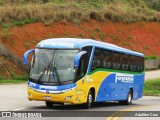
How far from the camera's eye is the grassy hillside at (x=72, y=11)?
183ft

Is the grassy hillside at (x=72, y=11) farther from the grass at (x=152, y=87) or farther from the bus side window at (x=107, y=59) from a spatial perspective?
the bus side window at (x=107, y=59)

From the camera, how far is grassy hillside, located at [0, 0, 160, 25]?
55.9 metres

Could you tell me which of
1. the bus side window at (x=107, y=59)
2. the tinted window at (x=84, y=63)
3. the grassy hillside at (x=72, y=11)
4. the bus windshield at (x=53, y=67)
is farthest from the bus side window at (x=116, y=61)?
the grassy hillside at (x=72, y=11)

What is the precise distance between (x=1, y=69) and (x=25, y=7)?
52.7ft

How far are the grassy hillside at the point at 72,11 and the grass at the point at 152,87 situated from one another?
16.6 metres

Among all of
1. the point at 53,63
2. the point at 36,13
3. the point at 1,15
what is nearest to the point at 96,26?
the point at 36,13

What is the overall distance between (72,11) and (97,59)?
39456 millimetres

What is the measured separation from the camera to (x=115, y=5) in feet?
241

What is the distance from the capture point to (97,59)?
22781 millimetres

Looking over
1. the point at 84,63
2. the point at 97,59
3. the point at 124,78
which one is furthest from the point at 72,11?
the point at 84,63

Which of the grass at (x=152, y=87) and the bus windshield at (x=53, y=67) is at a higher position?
the bus windshield at (x=53, y=67)

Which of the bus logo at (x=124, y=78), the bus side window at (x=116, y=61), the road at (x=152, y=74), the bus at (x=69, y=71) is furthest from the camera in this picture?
the road at (x=152, y=74)

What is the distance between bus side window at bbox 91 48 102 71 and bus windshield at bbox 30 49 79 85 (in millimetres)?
1797

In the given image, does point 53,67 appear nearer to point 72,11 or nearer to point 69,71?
point 69,71
